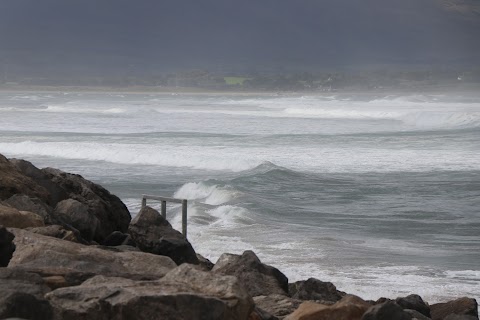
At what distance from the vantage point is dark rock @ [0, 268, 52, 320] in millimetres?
4773

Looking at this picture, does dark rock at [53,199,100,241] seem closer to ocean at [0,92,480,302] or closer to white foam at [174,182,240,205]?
ocean at [0,92,480,302]

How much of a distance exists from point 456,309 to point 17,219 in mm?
3023

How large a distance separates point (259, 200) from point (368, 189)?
2.17m

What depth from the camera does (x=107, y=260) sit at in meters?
6.23

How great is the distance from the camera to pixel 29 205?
26.8 feet

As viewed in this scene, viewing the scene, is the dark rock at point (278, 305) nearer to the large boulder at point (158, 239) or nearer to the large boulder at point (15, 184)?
the large boulder at point (158, 239)

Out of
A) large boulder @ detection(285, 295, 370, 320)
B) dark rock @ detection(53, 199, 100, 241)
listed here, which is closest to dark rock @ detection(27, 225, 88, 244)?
dark rock @ detection(53, 199, 100, 241)

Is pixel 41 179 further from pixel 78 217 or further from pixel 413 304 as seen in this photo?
pixel 413 304

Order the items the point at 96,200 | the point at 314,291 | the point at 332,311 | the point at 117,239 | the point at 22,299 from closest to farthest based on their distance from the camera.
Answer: the point at 22,299 → the point at 332,311 → the point at 314,291 → the point at 117,239 → the point at 96,200

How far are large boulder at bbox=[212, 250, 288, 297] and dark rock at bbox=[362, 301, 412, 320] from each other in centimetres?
144

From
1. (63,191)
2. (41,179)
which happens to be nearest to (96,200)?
(63,191)

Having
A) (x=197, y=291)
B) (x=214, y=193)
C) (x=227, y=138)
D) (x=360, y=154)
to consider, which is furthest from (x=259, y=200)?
(x=227, y=138)

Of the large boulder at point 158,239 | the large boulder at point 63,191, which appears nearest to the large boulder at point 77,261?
the large boulder at point 158,239

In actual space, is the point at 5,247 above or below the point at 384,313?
above
